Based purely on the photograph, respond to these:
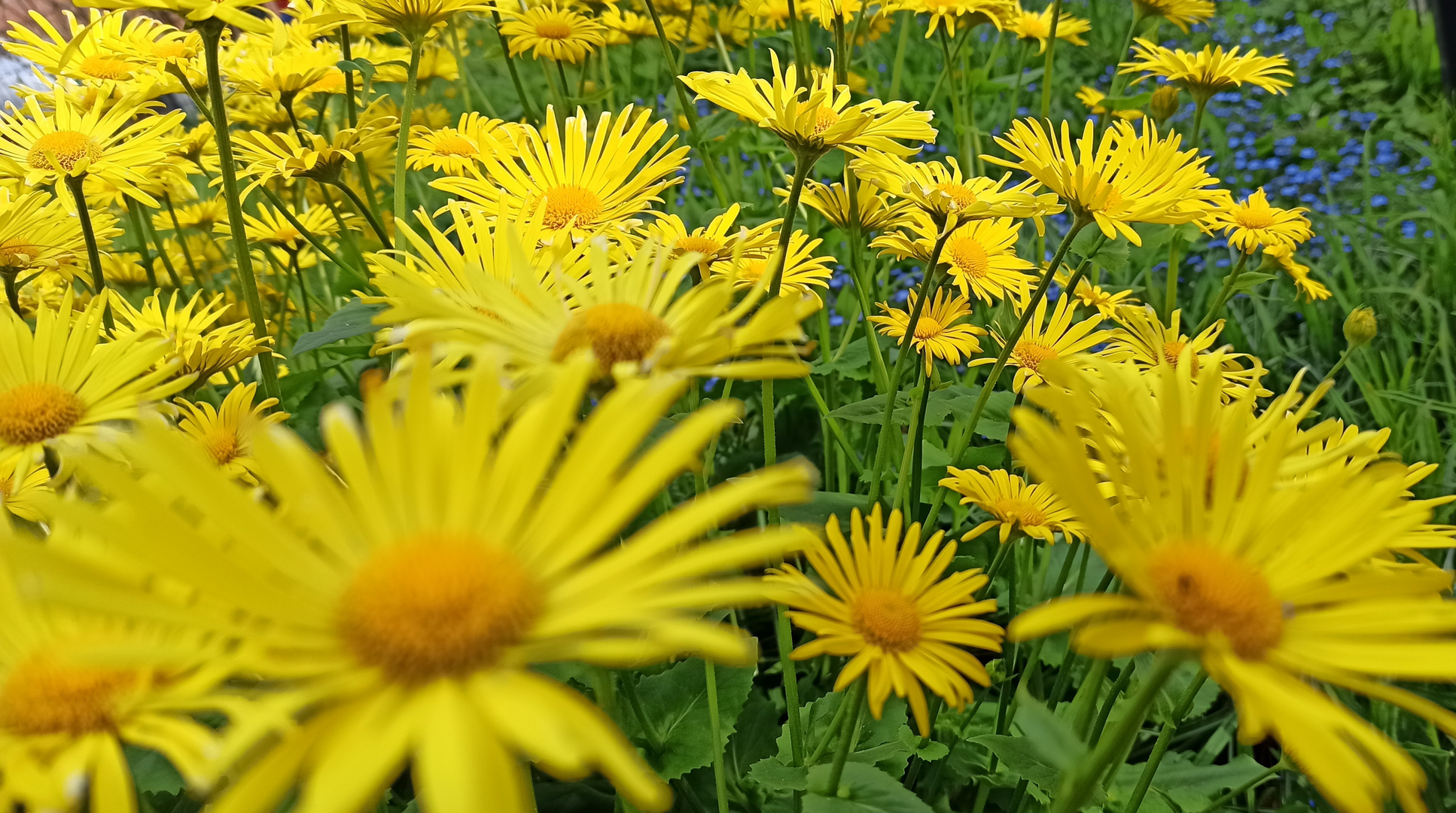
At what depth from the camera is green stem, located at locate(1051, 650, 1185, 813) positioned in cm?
42

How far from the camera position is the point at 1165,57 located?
1.50 metres

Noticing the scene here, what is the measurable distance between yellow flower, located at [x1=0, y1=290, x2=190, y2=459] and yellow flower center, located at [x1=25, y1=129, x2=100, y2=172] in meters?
0.44

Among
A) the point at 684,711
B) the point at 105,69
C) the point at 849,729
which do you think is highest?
the point at 105,69

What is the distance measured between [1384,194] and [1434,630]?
2.65 m

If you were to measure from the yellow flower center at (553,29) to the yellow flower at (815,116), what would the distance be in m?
0.74

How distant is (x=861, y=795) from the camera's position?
2.41 feet

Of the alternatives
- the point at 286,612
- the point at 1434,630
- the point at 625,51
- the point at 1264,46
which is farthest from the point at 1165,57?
the point at 1264,46

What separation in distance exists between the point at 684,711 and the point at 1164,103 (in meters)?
1.29

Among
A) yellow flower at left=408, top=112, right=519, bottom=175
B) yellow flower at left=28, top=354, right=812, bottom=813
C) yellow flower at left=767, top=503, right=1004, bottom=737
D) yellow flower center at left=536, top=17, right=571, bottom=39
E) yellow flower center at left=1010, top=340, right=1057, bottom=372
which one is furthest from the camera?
yellow flower center at left=536, top=17, right=571, bottom=39

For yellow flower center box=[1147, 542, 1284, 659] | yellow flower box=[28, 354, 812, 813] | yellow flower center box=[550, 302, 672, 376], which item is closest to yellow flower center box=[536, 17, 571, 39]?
yellow flower center box=[550, 302, 672, 376]

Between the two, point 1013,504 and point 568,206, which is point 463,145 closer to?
point 568,206

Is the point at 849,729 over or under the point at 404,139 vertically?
under

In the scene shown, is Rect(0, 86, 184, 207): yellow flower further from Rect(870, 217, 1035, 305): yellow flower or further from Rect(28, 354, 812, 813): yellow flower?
Rect(870, 217, 1035, 305): yellow flower

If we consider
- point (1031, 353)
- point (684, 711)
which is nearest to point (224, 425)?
point (684, 711)
